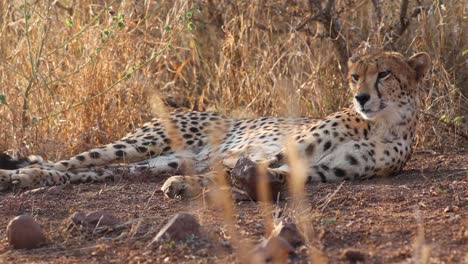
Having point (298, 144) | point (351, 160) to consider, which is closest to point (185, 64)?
point (298, 144)

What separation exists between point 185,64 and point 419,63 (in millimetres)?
1810

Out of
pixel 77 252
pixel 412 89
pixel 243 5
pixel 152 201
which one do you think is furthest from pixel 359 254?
pixel 243 5

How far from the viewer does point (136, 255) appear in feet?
9.23

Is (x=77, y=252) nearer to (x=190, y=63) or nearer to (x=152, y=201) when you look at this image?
(x=152, y=201)

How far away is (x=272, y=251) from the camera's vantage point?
8.39 feet

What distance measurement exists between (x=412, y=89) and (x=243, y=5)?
1642 millimetres

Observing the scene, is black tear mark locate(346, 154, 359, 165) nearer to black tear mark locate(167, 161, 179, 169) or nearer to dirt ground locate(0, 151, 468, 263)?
dirt ground locate(0, 151, 468, 263)

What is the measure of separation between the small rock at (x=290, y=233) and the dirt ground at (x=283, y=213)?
0.03 meters

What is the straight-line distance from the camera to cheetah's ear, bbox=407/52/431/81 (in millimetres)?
4715

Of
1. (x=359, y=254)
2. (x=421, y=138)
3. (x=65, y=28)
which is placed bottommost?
(x=421, y=138)

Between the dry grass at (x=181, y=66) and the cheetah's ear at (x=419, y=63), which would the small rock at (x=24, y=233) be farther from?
the cheetah's ear at (x=419, y=63)

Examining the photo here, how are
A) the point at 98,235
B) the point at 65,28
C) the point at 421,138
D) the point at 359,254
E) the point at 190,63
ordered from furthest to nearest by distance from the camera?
the point at 190,63, the point at 65,28, the point at 421,138, the point at 98,235, the point at 359,254

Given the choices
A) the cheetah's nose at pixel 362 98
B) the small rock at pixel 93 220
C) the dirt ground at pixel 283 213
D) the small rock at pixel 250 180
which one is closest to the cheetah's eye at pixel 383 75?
the cheetah's nose at pixel 362 98

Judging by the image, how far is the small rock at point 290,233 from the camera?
2746mm
